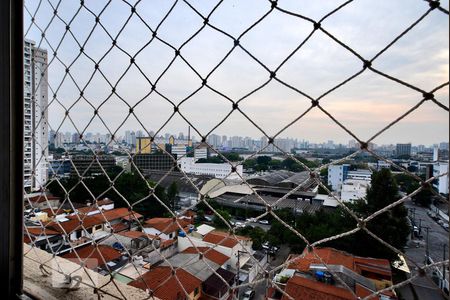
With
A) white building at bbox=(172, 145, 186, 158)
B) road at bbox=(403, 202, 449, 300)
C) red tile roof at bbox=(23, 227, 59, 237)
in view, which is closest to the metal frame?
red tile roof at bbox=(23, 227, 59, 237)

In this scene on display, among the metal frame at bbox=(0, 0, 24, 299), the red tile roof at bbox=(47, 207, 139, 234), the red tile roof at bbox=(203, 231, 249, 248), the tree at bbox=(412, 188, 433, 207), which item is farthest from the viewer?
the red tile roof at bbox=(47, 207, 139, 234)

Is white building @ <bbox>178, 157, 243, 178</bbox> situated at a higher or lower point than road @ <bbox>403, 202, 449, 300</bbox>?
higher

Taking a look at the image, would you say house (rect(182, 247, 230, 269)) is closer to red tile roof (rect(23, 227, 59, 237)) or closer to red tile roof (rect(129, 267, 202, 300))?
red tile roof (rect(129, 267, 202, 300))

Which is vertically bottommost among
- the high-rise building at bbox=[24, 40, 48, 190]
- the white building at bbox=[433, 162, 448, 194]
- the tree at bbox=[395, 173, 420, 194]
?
the tree at bbox=[395, 173, 420, 194]

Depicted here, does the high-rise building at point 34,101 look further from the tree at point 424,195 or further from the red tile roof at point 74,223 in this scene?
the tree at point 424,195

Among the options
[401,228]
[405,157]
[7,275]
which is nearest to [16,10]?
[7,275]

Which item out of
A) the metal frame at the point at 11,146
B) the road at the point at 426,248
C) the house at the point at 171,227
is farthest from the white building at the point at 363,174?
the metal frame at the point at 11,146
